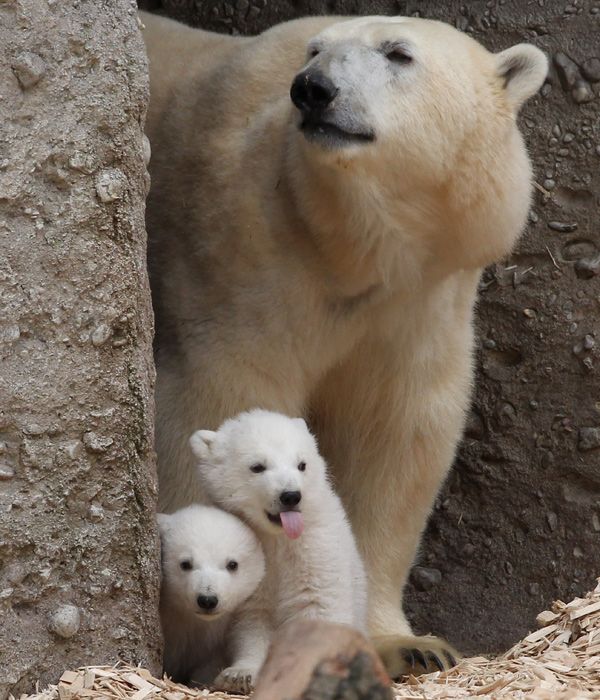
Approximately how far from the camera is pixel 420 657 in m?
3.92

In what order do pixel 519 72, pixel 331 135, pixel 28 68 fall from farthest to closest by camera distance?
1. pixel 519 72
2. pixel 331 135
3. pixel 28 68

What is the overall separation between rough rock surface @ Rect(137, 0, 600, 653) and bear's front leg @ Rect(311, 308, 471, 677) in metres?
1.01

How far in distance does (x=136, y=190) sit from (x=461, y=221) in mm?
1134

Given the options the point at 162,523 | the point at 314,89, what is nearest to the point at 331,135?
the point at 314,89

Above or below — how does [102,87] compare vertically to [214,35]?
above

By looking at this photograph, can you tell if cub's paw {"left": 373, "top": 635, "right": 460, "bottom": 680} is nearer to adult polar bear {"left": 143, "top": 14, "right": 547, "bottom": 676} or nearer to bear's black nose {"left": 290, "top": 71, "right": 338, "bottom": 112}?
adult polar bear {"left": 143, "top": 14, "right": 547, "bottom": 676}

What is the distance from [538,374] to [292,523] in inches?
97.4

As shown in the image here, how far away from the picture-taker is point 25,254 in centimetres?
291

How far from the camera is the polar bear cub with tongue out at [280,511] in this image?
10.7 feet

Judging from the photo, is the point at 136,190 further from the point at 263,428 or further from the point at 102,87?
the point at 263,428

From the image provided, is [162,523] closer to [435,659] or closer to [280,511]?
[280,511]

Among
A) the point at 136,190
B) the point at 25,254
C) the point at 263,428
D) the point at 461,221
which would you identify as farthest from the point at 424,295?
the point at 25,254

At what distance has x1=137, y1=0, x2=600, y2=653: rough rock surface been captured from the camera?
528cm

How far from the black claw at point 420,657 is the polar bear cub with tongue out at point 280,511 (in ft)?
1.89
